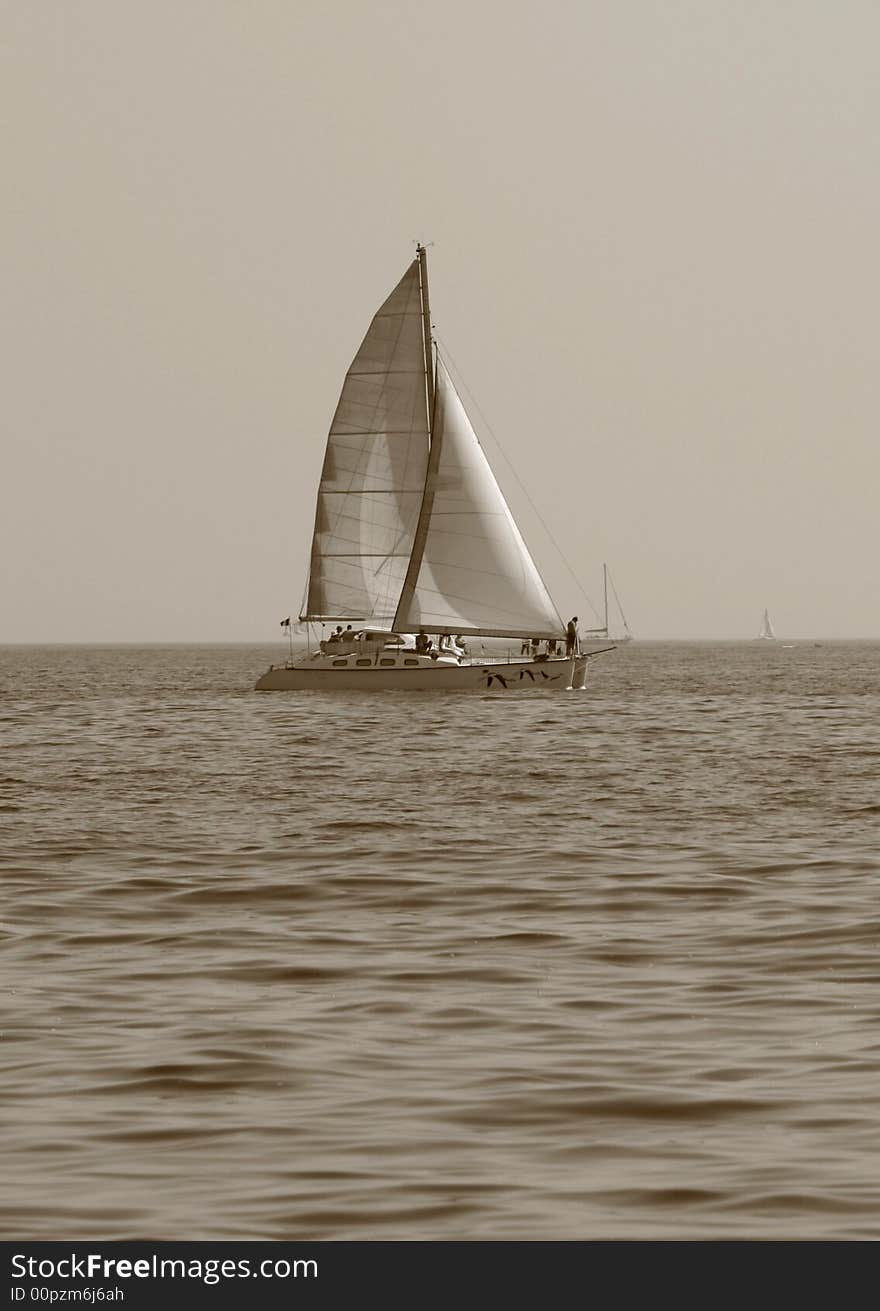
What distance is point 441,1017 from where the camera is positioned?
14.4m

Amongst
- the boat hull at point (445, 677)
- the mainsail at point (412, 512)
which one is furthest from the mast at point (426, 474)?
the boat hull at point (445, 677)

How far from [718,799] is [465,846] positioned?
8.59 m

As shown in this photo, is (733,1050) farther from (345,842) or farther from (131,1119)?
(345,842)

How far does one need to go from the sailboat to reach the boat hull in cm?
7

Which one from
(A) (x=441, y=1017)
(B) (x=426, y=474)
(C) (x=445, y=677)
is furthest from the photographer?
(B) (x=426, y=474)

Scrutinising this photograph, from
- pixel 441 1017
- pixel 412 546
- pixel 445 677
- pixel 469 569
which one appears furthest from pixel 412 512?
pixel 441 1017

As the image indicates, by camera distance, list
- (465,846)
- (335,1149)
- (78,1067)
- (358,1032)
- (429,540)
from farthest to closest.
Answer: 1. (429,540)
2. (465,846)
3. (358,1032)
4. (78,1067)
5. (335,1149)

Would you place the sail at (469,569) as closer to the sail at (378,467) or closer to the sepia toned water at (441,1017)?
the sail at (378,467)

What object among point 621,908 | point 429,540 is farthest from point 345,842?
point 429,540

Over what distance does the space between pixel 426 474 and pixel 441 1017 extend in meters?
69.5

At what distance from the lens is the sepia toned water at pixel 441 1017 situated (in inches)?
398

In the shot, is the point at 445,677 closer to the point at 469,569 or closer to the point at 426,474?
the point at 469,569

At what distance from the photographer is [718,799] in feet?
110

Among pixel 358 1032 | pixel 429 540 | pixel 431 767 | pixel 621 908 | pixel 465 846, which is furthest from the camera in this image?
pixel 429 540
